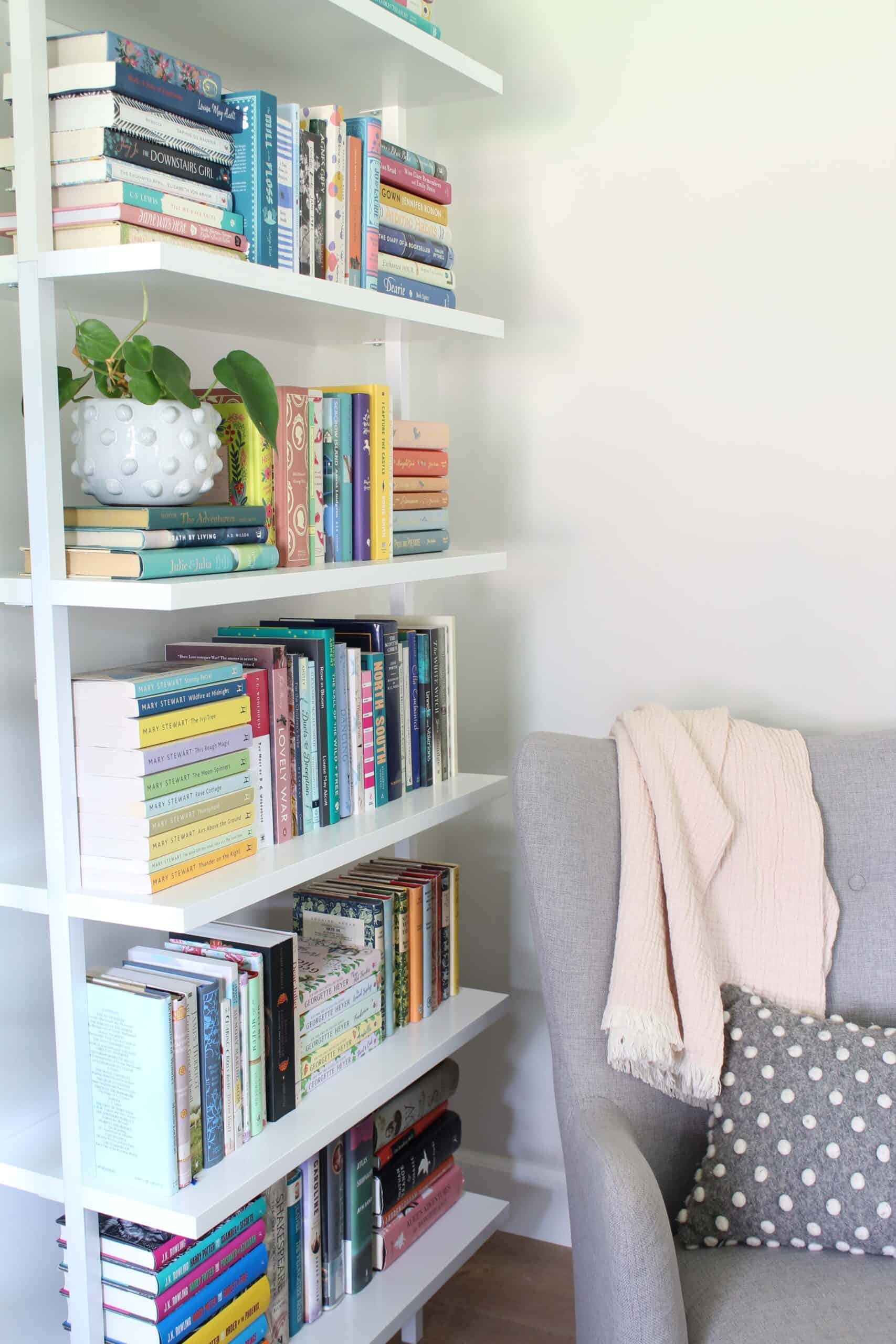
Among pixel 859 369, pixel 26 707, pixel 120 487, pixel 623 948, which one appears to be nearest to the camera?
pixel 120 487

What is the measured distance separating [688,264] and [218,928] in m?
1.32

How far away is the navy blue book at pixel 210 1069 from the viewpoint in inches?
51.9

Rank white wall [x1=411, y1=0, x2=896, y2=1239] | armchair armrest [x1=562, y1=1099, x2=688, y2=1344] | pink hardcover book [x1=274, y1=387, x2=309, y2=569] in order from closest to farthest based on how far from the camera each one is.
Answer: armchair armrest [x1=562, y1=1099, x2=688, y2=1344]
pink hardcover book [x1=274, y1=387, x2=309, y2=569]
white wall [x1=411, y1=0, x2=896, y2=1239]

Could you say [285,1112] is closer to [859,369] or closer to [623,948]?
→ [623,948]

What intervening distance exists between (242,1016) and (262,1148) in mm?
152

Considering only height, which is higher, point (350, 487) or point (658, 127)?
point (658, 127)

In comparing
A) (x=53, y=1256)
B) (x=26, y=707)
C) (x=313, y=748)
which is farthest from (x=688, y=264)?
(x=53, y=1256)

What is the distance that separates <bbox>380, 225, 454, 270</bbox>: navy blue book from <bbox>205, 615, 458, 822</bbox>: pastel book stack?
1.69 ft

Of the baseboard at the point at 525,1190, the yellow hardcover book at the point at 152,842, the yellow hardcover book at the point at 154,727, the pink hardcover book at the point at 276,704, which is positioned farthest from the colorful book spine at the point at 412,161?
the baseboard at the point at 525,1190

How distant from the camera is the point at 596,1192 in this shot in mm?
1314

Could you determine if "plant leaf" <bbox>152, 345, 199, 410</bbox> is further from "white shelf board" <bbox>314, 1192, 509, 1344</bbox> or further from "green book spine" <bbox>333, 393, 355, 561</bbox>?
"white shelf board" <bbox>314, 1192, 509, 1344</bbox>

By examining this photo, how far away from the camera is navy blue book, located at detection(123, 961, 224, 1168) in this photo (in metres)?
1.32

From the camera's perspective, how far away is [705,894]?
5.32 ft

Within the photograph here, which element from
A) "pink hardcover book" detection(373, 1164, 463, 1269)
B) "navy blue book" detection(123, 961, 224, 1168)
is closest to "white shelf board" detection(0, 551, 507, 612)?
"navy blue book" detection(123, 961, 224, 1168)
